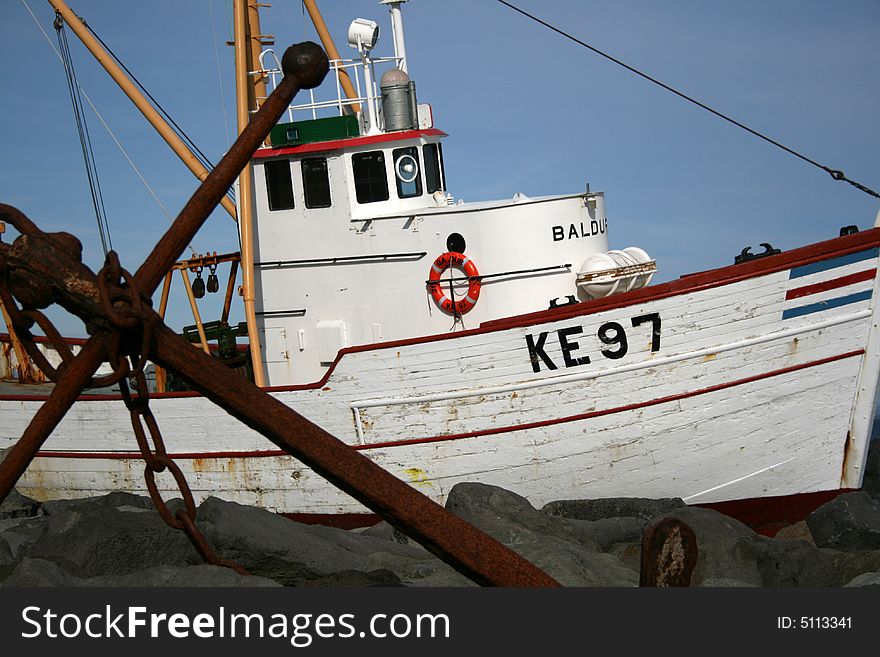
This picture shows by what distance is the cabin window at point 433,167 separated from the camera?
984cm

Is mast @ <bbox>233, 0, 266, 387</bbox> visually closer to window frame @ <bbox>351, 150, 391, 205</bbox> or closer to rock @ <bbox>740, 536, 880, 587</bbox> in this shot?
window frame @ <bbox>351, 150, 391, 205</bbox>

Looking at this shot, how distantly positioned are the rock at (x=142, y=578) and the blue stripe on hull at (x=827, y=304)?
4872 millimetres

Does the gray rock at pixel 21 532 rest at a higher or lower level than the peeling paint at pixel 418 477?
lower

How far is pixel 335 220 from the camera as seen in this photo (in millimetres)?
9539

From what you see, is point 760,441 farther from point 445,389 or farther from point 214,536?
point 214,536

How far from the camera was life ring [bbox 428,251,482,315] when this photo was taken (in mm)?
9000

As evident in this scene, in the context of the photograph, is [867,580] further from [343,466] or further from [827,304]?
[343,466]

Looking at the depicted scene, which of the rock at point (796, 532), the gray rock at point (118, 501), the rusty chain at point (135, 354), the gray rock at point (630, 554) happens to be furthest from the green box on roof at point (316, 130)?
the rusty chain at point (135, 354)

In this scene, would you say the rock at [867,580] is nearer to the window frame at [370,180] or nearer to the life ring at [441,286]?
the life ring at [441,286]

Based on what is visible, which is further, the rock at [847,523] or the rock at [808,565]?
the rock at [847,523]

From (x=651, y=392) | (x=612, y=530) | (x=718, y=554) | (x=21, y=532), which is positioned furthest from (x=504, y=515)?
(x=21, y=532)

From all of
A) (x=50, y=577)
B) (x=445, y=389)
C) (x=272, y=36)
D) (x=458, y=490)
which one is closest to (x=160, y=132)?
(x=272, y=36)

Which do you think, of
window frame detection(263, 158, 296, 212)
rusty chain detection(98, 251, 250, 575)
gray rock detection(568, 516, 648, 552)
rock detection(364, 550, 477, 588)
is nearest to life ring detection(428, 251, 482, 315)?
window frame detection(263, 158, 296, 212)

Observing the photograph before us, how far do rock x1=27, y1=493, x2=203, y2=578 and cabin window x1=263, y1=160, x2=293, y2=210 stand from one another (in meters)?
4.33
